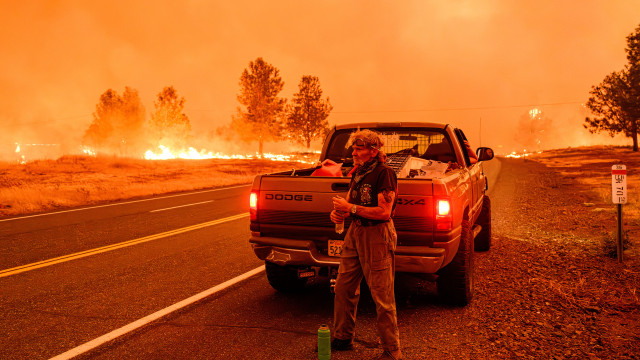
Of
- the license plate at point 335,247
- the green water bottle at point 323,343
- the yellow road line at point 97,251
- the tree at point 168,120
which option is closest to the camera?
the green water bottle at point 323,343

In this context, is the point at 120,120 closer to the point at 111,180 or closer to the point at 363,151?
the point at 111,180

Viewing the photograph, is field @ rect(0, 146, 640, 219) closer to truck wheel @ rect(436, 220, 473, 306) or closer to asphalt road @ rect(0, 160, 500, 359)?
asphalt road @ rect(0, 160, 500, 359)

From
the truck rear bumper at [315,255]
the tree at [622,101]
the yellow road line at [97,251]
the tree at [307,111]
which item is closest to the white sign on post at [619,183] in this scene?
the truck rear bumper at [315,255]

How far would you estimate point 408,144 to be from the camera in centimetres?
689

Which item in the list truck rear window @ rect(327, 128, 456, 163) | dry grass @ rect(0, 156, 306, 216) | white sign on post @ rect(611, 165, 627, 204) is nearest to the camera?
truck rear window @ rect(327, 128, 456, 163)

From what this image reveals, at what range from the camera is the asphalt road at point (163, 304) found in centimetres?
407

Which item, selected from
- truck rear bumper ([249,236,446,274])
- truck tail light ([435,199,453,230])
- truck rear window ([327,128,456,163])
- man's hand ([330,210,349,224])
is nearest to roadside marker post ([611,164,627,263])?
truck rear window ([327,128,456,163])

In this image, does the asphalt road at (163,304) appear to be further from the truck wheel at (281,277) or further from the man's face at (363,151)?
the man's face at (363,151)

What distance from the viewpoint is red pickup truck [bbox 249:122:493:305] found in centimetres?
439

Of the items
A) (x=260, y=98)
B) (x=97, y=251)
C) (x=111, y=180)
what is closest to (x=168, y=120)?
(x=260, y=98)

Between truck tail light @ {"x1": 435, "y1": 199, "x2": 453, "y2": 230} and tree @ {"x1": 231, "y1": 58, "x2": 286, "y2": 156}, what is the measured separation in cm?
5891

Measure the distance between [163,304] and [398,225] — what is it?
2.74m

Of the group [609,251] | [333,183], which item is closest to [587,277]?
[609,251]

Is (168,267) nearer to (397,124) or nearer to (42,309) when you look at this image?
(42,309)
